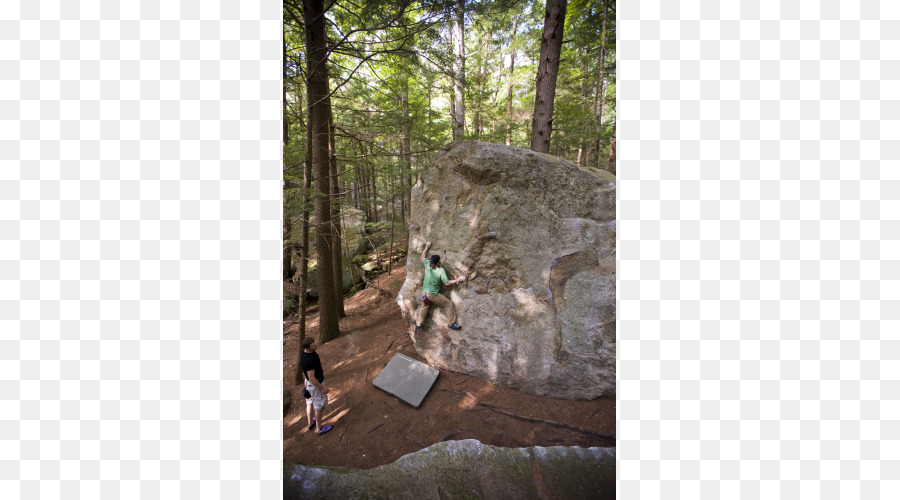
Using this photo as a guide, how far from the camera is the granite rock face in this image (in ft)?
7.10

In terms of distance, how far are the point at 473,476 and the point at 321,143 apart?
539 cm

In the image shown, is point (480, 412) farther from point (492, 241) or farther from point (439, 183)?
point (439, 183)

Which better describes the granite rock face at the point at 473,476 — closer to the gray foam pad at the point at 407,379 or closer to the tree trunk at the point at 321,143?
the gray foam pad at the point at 407,379

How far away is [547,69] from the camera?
4535mm

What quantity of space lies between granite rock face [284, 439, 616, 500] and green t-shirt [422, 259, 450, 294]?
1.93 m

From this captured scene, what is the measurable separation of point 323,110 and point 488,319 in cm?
464

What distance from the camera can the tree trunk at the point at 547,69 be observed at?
4.28 metres

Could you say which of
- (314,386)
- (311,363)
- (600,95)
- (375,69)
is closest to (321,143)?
(375,69)

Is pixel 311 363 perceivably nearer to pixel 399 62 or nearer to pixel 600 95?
pixel 399 62

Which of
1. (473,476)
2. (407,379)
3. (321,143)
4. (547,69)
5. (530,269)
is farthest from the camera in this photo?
(321,143)

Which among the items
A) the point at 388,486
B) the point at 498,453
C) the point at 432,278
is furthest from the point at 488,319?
the point at 388,486

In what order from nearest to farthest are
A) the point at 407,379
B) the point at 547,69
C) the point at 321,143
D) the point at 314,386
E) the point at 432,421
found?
1. the point at 432,421
2. the point at 314,386
3. the point at 407,379
4. the point at 547,69
5. the point at 321,143

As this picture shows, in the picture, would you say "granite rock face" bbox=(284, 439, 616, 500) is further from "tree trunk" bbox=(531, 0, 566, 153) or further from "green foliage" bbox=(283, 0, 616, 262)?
"tree trunk" bbox=(531, 0, 566, 153)

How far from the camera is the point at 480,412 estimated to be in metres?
3.25
